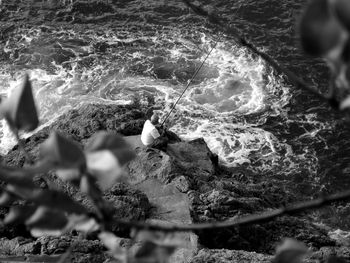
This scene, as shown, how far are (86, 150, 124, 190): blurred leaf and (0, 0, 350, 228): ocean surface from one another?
1017cm

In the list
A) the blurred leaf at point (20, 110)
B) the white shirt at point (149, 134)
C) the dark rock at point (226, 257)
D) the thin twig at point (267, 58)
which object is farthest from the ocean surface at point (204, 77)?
the blurred leaf at point (20, 110)

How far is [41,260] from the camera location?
4.68 m

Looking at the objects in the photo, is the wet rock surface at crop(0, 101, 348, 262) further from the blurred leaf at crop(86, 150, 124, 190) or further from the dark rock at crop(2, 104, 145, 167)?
the blurred leaf at crop(86, 150, 124, 190)

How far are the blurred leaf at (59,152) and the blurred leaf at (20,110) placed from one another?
0.15 meters

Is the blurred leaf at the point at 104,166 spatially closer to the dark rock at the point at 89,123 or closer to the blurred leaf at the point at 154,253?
the blurred leaf at the point at 154,253

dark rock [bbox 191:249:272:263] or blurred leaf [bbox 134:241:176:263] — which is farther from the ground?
blurred leaf [bbox 134:241:176:263]

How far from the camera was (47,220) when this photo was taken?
2.68 feet

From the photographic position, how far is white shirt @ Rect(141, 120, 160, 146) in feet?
31.4

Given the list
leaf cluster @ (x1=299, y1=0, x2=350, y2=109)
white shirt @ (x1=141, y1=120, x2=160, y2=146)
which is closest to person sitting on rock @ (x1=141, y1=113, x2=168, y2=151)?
white shirt @ (x1=141, y1=120, x2=160, y2=146)

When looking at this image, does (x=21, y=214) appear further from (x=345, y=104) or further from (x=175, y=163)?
(x=175, y=163)

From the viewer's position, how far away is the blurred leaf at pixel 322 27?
25.3 inches

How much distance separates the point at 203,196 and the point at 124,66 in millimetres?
7720

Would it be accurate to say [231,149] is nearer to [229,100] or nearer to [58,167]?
[229,100]

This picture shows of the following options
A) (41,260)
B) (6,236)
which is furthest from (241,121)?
(41,260)
